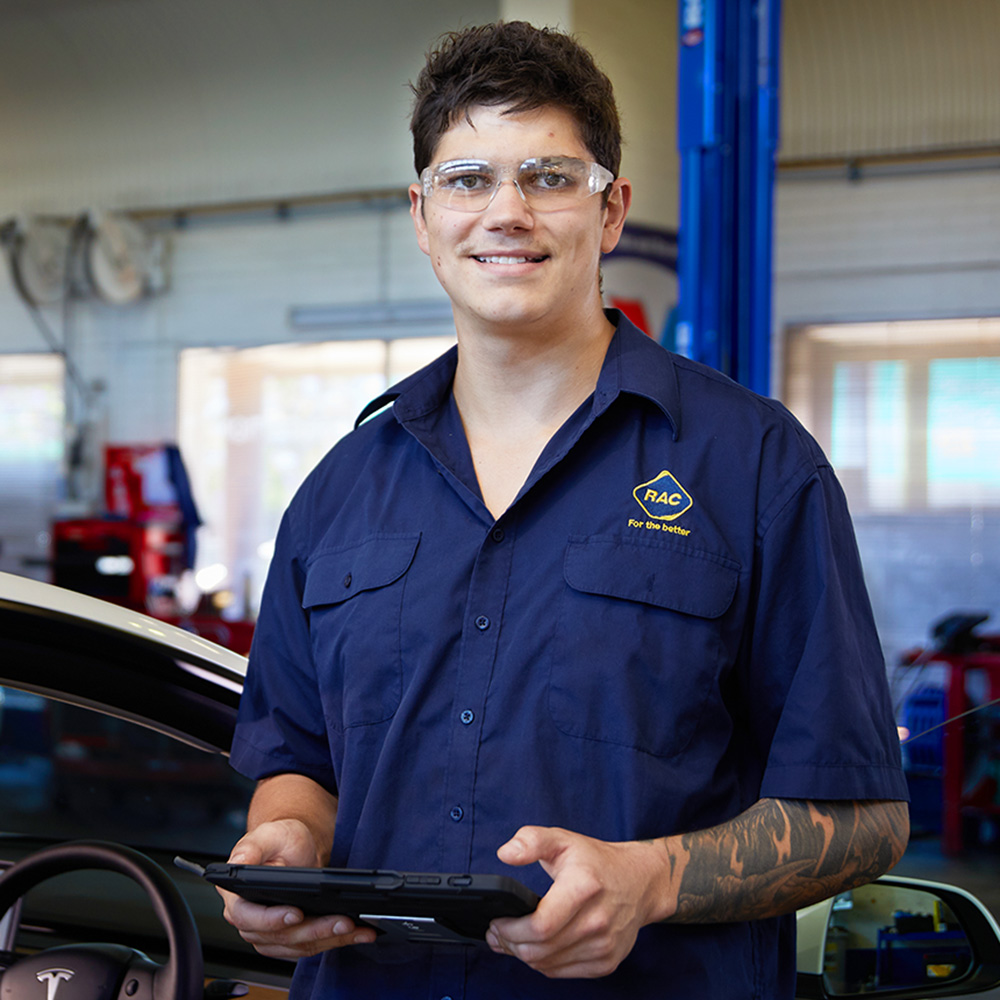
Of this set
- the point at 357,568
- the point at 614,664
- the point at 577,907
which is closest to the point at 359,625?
the point at 357,568

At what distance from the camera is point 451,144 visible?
1.19 metres

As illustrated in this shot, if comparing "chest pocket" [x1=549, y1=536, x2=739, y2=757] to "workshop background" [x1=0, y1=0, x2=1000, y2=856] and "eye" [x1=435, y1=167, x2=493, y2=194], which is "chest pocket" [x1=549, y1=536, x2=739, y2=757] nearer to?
"eye" [x1=435, y1=167, x2=493, y2=194]

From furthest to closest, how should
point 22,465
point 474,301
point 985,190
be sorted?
point 22,465 < point 985,190 < point 474,301

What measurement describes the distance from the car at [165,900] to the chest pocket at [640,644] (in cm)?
53

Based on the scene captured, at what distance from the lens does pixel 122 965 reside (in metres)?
1.23

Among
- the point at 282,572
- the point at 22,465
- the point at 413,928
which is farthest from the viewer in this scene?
the point at 22,465

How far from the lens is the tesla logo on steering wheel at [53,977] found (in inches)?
47.2

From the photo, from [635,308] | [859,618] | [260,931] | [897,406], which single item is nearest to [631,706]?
[859,618]

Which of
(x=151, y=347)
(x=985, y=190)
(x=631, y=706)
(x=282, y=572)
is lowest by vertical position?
(x=631, y=706)

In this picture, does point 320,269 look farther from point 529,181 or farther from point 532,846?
point 532,846

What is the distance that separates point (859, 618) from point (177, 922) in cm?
80

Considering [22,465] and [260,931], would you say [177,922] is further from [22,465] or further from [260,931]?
[22,465]

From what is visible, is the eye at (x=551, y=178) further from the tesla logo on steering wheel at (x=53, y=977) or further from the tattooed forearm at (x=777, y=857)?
the tesla logo on steering wheel at (x=53, y=977)

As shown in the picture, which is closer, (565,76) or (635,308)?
(565,76)
